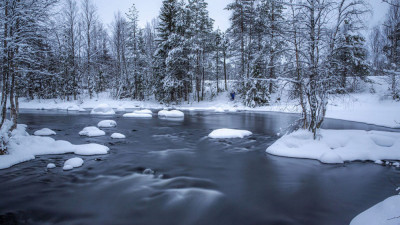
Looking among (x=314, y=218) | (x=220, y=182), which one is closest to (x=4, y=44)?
(x=220, y=182)

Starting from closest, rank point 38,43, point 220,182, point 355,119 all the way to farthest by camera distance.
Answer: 1. point 220,182
2. point 38,43
3. point 355,119

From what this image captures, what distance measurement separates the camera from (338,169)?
6598 mm

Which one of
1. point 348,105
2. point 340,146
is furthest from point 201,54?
point 340,146

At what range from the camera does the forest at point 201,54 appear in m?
7.13

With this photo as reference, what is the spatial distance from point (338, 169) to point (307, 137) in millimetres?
1830

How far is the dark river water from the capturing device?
4.11 meters

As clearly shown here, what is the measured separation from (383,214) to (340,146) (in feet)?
16.7

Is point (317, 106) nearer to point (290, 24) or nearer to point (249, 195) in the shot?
point (290, 24)

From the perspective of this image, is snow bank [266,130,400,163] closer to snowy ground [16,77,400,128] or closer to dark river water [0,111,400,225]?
dark river water [0,111,400,225]

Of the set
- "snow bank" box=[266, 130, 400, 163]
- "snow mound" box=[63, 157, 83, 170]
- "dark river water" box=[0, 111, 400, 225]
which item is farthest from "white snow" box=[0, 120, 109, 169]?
"snow bank" box=[266, 130, 400, 163]

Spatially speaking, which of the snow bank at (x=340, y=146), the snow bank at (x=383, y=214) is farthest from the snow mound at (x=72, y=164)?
the snow bank at (x=383, y=214)

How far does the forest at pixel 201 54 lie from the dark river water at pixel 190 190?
2.57 meters

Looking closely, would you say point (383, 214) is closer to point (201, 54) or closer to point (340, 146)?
point (340, 146)

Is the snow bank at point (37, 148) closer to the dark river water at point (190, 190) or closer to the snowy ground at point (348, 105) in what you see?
the dark river water at point (190, 190)
